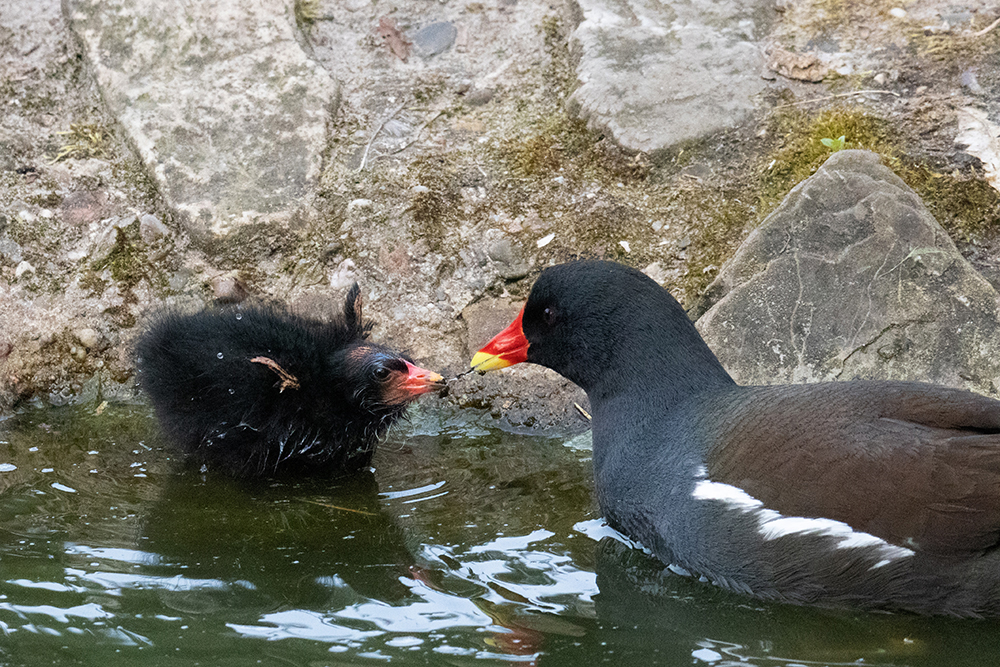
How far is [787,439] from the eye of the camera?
3.31m

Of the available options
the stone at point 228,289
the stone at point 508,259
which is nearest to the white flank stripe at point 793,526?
the stone at point 508,259

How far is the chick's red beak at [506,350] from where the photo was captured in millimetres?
4137

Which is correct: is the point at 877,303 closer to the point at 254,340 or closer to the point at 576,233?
the point at 576,233

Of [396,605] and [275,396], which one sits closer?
[396,605]

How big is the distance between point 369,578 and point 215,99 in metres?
3.22

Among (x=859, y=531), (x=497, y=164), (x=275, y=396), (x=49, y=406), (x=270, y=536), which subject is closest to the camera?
(x=859, y=531)

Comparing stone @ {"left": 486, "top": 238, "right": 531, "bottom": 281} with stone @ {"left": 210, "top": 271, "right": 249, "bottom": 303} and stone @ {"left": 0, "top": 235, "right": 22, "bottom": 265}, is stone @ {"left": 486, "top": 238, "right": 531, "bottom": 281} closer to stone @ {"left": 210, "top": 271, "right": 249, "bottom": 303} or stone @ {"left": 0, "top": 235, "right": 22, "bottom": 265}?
stone @ {"left": 210, "top": 271, "right": 249, "bottom": 303}

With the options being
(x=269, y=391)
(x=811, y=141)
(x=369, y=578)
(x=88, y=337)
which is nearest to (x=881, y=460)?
(x=369, y=578)

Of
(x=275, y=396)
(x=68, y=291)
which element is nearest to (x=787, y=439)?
(x=275, y=396)

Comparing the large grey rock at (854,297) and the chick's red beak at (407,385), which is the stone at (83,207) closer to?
the chick's red beak at (407,385)

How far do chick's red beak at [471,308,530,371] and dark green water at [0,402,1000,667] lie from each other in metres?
0.50

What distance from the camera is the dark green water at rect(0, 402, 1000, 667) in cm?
300

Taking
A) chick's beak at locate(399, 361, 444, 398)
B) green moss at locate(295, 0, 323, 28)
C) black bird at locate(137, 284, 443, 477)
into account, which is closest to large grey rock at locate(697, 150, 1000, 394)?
chick's beak at locate(399, 361, 444, 398)

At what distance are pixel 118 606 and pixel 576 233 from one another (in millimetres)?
2909
